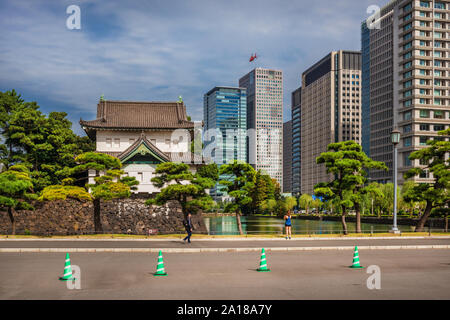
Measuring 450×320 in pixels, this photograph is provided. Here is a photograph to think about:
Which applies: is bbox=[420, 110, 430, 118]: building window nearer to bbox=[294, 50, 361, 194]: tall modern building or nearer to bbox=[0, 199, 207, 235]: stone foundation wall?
bbox=[0, 199, 207, 235]: stone foundation wall

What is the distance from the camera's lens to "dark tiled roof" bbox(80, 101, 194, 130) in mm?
47875

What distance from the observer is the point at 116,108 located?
51.5m

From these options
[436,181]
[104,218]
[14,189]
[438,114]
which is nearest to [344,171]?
[436,181]

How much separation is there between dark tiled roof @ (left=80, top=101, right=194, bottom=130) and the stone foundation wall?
35.0 feet

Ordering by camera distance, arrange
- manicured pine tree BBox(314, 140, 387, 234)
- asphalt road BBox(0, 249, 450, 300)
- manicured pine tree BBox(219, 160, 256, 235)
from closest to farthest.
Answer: asphalt road BBox(0, 249, 450, 300) < manicured pine tree BBox(314, 140, 387, 234) < manicured pine tree BBox(219, 160, 256, 235)

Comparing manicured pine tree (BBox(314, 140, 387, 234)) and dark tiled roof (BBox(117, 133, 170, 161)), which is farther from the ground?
dark tiled roof (BBox(117, 133, 170, 161))

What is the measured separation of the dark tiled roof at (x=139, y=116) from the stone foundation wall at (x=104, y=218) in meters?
10.7

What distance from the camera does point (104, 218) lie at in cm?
4003

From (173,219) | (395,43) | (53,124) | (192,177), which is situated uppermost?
(395,43)

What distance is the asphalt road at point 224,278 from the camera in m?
10.7

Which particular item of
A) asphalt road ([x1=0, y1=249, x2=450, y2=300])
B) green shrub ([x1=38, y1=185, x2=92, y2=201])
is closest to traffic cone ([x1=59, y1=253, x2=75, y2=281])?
asphalt road ([x1=0, y1=249, x2=450, y2=300])

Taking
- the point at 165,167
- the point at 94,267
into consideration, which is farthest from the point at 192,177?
the point at 94,267
